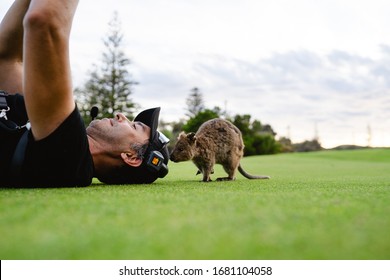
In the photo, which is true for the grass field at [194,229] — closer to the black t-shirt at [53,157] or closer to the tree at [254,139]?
the black t-shirt at [53,157]

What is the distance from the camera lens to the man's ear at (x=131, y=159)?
3.35 meters

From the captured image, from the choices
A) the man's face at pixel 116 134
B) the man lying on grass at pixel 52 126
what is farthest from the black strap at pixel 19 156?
the man's face at pixel 116 134

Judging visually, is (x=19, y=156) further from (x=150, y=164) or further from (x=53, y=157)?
(x=150, y=164)

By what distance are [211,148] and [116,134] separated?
215 cm

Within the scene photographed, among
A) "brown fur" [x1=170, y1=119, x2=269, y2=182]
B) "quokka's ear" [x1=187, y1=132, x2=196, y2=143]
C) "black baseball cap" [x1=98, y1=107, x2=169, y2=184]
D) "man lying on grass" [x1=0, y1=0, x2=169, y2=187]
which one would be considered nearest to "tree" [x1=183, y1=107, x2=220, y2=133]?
"brown fur" [x1=170, y1=119, x2=269, y2=182]

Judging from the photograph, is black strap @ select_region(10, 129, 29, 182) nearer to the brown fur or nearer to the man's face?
the man's face

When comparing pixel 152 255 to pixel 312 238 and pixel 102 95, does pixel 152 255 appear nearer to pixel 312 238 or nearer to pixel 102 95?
pixel 312 238

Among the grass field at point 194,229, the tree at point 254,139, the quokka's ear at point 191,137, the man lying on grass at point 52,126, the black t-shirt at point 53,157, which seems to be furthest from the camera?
the tree at point 254,139

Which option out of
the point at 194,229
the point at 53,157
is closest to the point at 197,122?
the point at 53,157

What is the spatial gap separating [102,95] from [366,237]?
40252 mm

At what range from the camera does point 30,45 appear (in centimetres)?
232

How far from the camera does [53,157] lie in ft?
8.96

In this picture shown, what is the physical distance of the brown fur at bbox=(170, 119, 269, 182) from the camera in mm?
5230
